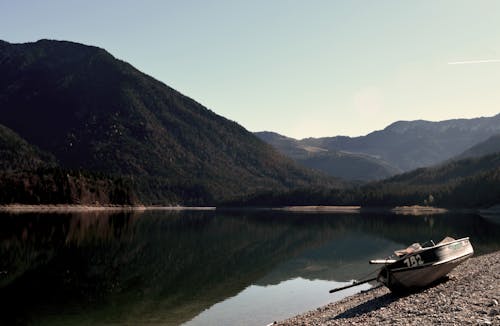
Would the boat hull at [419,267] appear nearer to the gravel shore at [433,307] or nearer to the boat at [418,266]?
the boat at [418,266]

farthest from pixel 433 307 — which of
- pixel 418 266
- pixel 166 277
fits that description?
pixel 166 277

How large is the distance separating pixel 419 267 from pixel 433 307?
5.86m

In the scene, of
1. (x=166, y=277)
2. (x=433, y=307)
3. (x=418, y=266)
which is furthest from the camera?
(x=166, y=277)

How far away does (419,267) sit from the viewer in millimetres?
32844

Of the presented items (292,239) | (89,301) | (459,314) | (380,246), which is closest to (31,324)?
(89,301)

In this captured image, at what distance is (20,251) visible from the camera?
69.8 meters

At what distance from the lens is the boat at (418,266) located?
32812mm

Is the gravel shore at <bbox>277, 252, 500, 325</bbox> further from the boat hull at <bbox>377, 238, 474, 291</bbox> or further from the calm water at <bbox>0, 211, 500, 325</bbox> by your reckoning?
the calm water at <bbox>0, 211, 500, 325</bbox>

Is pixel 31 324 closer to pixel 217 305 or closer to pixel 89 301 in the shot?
pixel 89 301

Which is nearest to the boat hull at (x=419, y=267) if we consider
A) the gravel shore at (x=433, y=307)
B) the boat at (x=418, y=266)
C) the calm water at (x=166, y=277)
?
the boat at (x=418, y=266)

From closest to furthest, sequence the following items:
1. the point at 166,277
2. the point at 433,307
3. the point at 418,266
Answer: the point at 433,307 → the point at 418,266 → the point at 166,277

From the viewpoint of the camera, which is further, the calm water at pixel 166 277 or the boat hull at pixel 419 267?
the calm water at pixel 166 277

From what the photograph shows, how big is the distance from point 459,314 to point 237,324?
1707 cm

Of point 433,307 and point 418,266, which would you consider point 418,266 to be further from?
point 433,307
